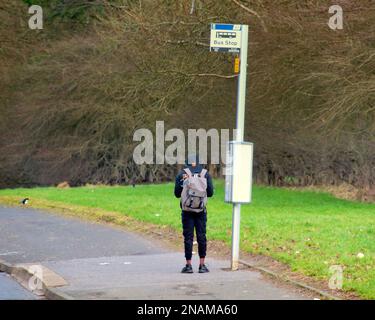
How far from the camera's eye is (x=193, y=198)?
39.0 ft

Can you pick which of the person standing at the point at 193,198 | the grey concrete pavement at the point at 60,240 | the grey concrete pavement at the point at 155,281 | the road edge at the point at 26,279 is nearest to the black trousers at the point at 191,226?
the person standing at the point at 193,198

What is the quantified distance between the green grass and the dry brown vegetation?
88.4 inches

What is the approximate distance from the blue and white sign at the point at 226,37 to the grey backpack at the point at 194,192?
1817 mm

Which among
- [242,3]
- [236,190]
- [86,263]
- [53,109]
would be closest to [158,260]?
[86,263]

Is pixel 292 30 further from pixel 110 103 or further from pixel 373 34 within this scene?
pixel 110 103

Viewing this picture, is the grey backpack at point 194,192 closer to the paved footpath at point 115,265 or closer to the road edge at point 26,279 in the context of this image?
the paved footpath at point 115,265

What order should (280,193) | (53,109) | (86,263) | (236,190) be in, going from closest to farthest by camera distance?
(236,190) < (86,263) < (280,193) < (53,109)

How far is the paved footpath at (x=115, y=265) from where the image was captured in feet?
34.5

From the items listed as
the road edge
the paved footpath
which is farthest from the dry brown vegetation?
the road edge

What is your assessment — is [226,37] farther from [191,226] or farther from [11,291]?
[11,291]

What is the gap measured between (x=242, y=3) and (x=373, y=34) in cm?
472

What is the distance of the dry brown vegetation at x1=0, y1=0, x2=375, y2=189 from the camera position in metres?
21.1

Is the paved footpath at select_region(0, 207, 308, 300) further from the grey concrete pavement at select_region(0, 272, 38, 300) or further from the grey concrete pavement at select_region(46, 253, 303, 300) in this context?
the grey concrete pavement at select_region(0, 272, 38, 300)

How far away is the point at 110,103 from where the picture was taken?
37.3 m
